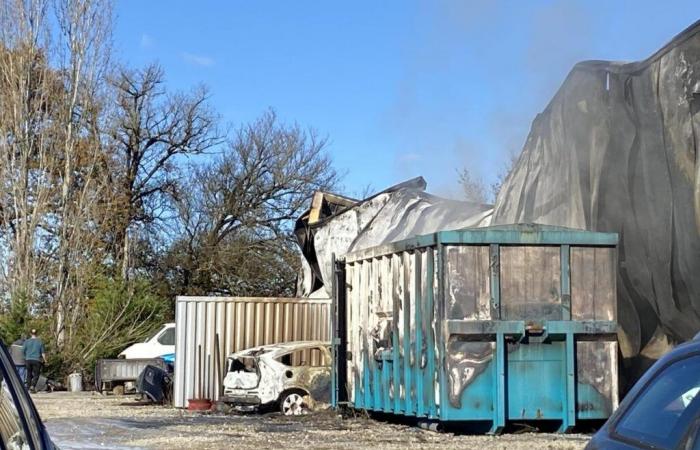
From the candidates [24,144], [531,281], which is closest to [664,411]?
[531,281]

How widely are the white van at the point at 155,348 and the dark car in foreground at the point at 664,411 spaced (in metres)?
24.8

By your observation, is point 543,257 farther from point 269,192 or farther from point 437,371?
point 269,192

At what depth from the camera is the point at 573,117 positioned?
1448 cm

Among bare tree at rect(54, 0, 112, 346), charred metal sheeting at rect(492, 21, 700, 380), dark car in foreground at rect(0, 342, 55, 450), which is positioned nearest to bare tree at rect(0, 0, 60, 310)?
bare tree at rect(54, 0, 112, 346)

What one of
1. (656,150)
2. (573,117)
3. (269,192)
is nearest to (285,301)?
(573,117)

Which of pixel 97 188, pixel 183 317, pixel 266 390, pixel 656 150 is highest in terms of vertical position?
pixel 97 188

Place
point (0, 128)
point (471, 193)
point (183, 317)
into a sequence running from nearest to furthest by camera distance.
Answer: point (183, 317)
point (0, 128)
point (471, 193)

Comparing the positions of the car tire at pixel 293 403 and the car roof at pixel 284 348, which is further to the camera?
the car roof at pixel 284 348

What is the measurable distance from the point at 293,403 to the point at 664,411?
46.8ft

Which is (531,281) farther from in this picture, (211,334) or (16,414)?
(16,414)

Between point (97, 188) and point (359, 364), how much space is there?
935 inches

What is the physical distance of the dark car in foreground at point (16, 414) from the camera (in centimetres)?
365

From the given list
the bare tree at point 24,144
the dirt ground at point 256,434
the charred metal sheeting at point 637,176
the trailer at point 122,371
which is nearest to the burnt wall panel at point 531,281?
the charred metal sheeting at point 637,176

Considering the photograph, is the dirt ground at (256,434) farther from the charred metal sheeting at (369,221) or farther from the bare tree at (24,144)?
the bare tree at (24,144)
